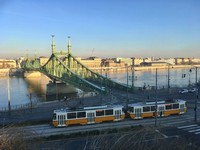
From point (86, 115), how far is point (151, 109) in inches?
206

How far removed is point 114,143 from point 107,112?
15147 millimetres

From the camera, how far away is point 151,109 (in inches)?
881

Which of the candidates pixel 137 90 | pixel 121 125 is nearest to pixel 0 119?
pixel 121 125

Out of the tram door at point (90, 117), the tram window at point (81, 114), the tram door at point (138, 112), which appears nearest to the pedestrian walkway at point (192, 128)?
the tram door at point (138, 112)

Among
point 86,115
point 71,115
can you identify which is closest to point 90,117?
point 86,115

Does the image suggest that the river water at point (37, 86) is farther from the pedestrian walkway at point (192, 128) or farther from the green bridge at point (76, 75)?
the pedestrian walkway at point (192, 128)

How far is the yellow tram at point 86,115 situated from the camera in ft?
65.5

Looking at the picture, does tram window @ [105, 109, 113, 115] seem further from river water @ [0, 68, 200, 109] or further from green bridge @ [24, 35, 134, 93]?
green bridge @ [24, 35, 134, 93]

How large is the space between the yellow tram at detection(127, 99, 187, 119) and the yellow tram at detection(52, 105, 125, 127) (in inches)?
38.4

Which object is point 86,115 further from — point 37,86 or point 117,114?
point 37,86

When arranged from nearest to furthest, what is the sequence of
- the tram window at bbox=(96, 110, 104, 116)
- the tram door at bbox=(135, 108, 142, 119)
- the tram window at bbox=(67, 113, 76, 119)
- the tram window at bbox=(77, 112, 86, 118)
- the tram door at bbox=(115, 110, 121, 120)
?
1. the tram window at bbox=(67, 113, 76, 119)
2. the tram window at bbox=(77, 112, 86, 118)
3. the tram window at bbox=(96, 110, 104, 116)
4. the tram door at bbox=(115, 110, 121, 120)
5. the tram door at bbox=(135, 108, 142, 119)

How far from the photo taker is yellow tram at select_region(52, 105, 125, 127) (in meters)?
20.0

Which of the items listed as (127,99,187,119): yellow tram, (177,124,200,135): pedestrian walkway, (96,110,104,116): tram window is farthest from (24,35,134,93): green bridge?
(177,124,200,135): pedestrian walkway

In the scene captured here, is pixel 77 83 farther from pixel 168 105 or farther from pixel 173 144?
pixel 173 144
